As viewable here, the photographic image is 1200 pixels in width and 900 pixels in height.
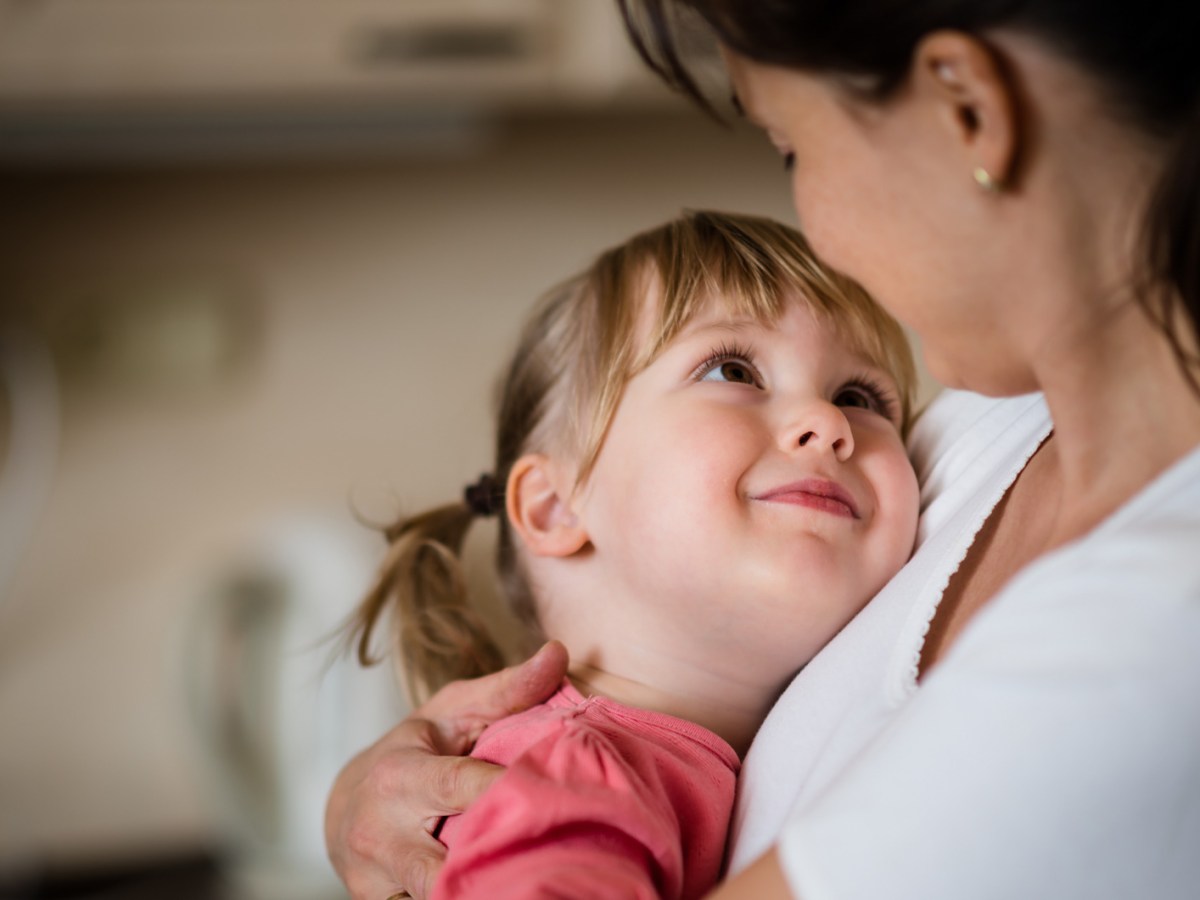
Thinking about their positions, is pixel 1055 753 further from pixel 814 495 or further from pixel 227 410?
pixel 227 410

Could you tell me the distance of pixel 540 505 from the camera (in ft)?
3.23

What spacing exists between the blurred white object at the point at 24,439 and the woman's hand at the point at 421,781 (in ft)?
4.54

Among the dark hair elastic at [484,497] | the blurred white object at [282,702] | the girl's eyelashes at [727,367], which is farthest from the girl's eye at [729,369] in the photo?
the blurred white object at [282,702]

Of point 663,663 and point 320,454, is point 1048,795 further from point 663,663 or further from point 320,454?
point 320,454

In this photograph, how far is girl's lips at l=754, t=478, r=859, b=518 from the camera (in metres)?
0.83

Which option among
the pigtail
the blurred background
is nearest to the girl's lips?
the pigtail

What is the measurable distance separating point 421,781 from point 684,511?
0.80ft

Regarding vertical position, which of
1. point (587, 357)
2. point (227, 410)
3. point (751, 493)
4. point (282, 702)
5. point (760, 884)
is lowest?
point (282, 702)

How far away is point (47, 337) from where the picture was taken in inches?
83.7

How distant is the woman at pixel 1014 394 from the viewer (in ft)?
1.67

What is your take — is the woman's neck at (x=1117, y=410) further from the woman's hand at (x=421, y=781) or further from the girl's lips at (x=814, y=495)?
the woman's hand at (x=421, y=781)

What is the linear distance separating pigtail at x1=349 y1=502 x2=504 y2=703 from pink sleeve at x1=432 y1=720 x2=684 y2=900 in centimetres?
41

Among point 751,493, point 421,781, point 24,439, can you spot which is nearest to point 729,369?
point 751,493

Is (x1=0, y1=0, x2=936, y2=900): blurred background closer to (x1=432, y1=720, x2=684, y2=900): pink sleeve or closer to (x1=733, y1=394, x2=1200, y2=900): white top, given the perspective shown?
(x1=432, y1=720, x2=684, y2=900): pink sleeve
